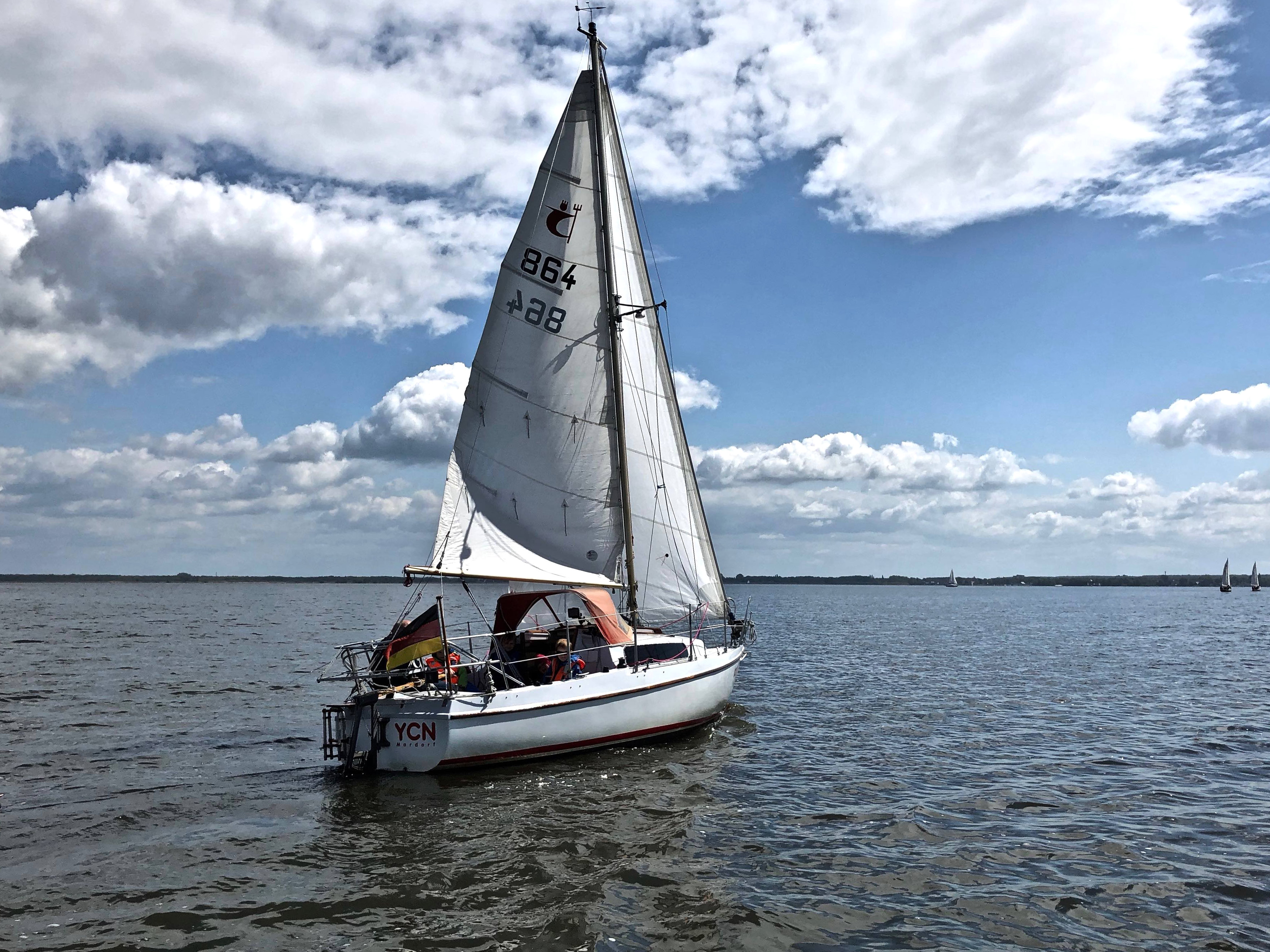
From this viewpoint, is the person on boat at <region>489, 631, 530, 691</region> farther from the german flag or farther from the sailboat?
the german flag

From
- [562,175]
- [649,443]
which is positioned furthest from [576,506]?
[562,175]

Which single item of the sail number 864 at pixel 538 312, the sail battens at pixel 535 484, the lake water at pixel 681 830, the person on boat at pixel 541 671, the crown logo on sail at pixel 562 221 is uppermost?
the crown logo on sail at pixel 562 221

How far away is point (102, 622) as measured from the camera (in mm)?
61656

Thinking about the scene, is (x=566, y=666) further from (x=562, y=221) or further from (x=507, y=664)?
(x=562, y=221)

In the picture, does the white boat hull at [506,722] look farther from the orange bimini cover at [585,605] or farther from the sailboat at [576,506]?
the orange bimini cover at [585,605]

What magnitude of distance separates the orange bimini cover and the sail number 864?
586cm

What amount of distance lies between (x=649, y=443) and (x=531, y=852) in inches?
425

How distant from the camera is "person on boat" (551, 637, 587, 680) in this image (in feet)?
54.6

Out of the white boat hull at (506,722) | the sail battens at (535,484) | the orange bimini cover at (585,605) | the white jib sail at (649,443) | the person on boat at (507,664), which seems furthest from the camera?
the white jib sail at (649,443)

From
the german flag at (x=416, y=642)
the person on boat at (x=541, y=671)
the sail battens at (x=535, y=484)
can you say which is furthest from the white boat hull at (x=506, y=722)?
the sail battens at (x=535, y=484)

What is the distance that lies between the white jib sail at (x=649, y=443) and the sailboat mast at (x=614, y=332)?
17cm

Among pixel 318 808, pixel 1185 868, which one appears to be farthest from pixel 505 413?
pixel 1185 868

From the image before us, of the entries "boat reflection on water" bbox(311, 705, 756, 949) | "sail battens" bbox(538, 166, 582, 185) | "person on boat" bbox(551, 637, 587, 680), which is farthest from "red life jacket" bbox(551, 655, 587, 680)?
"sail battens" bbox(538, 166, 582, 185)

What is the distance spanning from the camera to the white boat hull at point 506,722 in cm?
1492
